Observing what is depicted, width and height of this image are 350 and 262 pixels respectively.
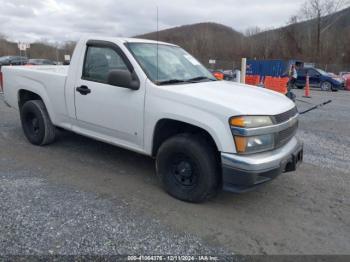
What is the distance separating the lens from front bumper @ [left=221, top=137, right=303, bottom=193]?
3.25 metres

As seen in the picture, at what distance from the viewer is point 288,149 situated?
147 inches

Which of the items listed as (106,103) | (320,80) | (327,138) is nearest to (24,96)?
(106,103)

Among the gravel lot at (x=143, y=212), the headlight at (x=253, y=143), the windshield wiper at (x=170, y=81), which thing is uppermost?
the windshield wiper at (x=170, y=81)

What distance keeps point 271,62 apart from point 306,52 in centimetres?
2647

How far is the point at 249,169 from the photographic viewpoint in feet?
10.6

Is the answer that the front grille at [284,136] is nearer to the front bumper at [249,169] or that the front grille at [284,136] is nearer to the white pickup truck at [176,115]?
the white pickup truck at [176,115]

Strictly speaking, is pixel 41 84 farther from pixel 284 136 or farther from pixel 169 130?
pixel 284 136

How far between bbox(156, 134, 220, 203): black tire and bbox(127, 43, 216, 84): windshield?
2.74 ft

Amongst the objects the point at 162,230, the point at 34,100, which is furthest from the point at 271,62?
the point at 162,230

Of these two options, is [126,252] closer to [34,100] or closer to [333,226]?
[333,226]

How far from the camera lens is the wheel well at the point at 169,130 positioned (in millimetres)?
3742

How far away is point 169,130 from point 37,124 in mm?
2842

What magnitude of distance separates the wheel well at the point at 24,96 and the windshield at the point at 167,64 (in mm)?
2510

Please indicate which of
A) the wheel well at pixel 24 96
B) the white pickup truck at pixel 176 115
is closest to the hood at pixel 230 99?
the white pickup truck at pixel 176 115
